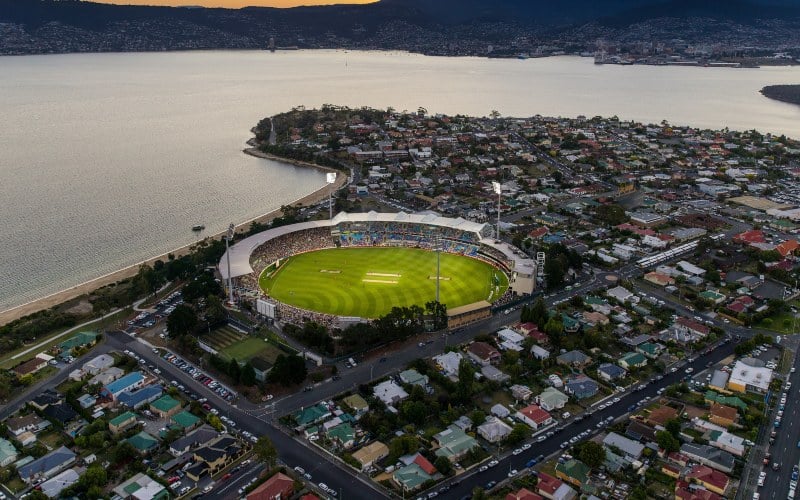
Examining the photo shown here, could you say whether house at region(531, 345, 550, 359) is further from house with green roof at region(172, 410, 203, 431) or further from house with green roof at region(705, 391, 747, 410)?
house with green roof at region(172, 410, 203, 431)

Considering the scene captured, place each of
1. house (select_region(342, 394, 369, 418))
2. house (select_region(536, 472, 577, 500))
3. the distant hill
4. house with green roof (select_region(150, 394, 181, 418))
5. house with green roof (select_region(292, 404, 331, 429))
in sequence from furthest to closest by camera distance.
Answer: the distant hill < house (select_region(342, 394, 369, 418)) < house with green roof (select_region(150, 394, 181, 418)) < house with green roof (select_region(292, 404, 331, 429)) < house (select_region(536, 472, 577, 500))

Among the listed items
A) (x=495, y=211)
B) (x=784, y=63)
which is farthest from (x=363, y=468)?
(x=784, y=63)

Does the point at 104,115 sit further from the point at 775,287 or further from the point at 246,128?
the point at 775,287

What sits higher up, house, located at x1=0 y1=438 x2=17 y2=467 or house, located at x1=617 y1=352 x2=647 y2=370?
house, located at x1=617 y1=352 x2=647 y2=370

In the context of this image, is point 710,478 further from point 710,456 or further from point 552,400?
point 552,400

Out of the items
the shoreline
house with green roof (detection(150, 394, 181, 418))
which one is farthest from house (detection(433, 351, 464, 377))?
the shoreline

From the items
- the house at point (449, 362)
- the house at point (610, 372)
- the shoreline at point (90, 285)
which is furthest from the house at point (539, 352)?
the shoreline at point (90, 285)

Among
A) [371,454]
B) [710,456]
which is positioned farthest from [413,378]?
[710,456]
